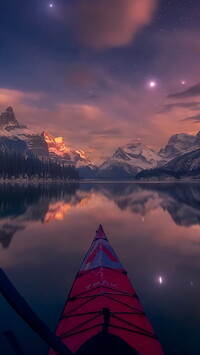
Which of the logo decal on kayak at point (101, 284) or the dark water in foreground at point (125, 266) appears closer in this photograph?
the dark water in foreground at point (125, 266)

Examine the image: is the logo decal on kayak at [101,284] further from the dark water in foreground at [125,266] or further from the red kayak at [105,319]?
the dark water in foreground at [125,266]

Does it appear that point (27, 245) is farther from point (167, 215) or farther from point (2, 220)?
point (167, 215)

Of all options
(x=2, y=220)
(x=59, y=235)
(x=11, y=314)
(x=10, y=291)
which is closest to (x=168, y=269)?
(x=11, y=314)

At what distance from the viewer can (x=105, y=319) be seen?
7.09 metres

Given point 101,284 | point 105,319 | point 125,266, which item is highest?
point 105,319

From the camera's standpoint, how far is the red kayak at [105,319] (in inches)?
259

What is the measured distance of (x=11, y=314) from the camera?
35.6 feet

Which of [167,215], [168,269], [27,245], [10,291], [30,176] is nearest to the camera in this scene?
[10,291]

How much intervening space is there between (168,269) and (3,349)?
12.1 m

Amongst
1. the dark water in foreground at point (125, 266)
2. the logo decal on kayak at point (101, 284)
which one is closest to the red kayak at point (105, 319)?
the logo decal on kayak at point (101, 284)

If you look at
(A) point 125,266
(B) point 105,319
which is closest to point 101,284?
(B) point 105,319

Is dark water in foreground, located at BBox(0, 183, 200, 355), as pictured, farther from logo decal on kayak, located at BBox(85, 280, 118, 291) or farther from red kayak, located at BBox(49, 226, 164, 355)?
logo decal on kayak, located at BBox(85, 280, 118, 291)

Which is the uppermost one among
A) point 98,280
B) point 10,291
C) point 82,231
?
point 10,291

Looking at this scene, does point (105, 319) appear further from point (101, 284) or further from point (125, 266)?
point (125, 266)
